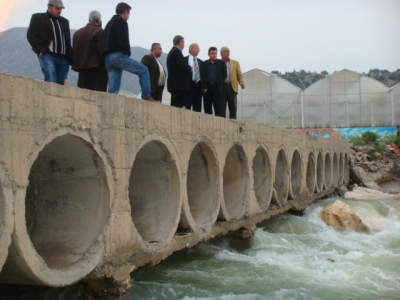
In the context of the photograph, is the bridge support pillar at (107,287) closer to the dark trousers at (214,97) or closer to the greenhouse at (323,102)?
the dark trousers at (214,97)

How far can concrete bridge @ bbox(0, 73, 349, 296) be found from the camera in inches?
162

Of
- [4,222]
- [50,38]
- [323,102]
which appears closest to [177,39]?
[50,38]

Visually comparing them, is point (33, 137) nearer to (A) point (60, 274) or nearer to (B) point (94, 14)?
(A) point (60, 274)

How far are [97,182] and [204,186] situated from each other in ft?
10.1

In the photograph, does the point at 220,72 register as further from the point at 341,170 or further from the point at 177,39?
the point at 341,170

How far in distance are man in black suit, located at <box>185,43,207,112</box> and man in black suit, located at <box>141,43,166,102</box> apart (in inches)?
21.2

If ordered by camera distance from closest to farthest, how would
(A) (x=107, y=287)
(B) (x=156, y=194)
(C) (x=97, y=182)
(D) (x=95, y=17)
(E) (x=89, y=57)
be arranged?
(C) (x=97, y=182), (A) (x=107, y=287), (B) (x=156, y=194), (E) (x=89, y=57), (D) (x=95, y=17)

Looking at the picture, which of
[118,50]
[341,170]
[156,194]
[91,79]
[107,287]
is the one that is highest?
[118,50]

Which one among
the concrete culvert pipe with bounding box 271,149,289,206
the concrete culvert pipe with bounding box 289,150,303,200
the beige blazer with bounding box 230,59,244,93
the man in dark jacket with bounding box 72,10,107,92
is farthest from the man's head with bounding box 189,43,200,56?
the concrete culvert pipe with bounding box 289,150,303,200

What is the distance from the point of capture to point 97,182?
530 cm

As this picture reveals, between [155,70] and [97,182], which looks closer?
[97,182]

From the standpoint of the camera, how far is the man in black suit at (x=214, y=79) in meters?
9.59

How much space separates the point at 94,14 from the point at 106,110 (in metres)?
2.50

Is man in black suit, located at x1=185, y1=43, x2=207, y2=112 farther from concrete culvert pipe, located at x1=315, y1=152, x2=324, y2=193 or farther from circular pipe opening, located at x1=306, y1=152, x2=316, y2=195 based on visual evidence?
concrete culvert pipe, located at x1=315, y1=152, x2=324, y2=193
